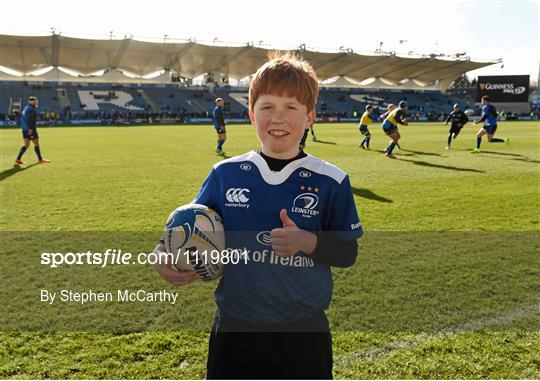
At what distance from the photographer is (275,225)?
183 centimetres

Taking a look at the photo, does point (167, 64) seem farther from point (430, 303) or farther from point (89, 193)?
point (430, 303)

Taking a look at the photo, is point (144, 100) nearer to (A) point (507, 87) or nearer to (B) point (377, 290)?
(A) point (507, 87)

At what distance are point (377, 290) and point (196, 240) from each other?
268cm

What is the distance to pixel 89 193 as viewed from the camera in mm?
8609

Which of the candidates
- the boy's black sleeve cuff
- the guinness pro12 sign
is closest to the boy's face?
the boy's black sleeve cuff

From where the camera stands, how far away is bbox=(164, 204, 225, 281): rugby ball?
1.93 m

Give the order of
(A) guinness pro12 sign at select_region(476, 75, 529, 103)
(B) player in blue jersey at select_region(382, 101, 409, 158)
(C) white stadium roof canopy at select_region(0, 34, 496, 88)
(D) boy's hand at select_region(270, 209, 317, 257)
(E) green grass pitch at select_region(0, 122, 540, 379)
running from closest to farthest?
(D) boy's hand at select_region(270, 209, 317, 257)
(E) green grass pitch at select_region(0, 122, 540, 379)
(B) player in blue jersey at select_region(382, 101, 409, 158)
(C) white stadium roof canopy at select_region(0, 34, 496, 88)
(A) guinness pro12 sign at select_region(476, 75, 529, 103)

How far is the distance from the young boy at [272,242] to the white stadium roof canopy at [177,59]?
48.2m

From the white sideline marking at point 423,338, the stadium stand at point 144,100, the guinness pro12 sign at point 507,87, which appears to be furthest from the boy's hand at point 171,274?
the guinness pro12 sign at point 507,87

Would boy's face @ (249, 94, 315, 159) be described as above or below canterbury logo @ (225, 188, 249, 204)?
above

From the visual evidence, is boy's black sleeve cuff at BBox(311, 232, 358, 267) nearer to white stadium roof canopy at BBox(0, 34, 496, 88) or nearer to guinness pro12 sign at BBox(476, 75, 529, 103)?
white stadium roof canopy at BBox(0, 34, 496, 88)

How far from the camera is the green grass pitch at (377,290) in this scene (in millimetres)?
2951

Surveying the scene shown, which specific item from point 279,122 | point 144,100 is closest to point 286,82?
point 279,122

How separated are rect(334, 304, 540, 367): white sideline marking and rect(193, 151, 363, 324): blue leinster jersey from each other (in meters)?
1.31
